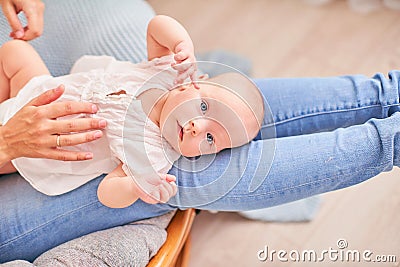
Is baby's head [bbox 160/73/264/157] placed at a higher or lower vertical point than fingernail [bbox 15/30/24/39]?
lower

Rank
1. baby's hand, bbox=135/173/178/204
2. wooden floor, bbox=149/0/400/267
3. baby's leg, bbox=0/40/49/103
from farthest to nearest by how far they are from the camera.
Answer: wooden floor, bbox=149/0/400/267 < baby's leg, bbox=0/40/49/103 < baby's hand, bbox=135/173/178/204

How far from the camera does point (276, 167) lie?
3.54ft

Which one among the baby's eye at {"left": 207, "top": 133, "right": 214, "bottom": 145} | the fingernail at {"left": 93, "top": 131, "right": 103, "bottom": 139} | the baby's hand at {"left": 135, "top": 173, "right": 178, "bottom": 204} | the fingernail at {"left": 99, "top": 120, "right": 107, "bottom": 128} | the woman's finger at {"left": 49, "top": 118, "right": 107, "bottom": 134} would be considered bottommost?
the baby's hand at {"left": 135, "top": 173, "right": 178, "bottom": 204}

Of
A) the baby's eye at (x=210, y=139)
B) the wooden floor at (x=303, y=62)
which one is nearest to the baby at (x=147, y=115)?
the baby's eye at (x=210, y=139)

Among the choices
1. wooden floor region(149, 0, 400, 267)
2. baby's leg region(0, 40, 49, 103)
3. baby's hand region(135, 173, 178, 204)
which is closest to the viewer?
baby's hand region(135, 173, 178, 204)

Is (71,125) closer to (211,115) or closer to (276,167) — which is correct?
(211,115)

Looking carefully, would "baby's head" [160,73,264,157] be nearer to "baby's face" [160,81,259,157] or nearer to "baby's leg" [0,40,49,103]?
"baby's face" [160,81,259,157]

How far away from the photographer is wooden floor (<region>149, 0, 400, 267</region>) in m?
1.45

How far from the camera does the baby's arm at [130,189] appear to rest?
3.25 ft

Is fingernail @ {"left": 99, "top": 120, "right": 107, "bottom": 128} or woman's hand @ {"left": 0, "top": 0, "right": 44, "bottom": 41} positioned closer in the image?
fingernail @ {"left": 99, "top": 120, "right": 107, "bottom": 128}

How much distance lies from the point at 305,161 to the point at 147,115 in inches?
12.7

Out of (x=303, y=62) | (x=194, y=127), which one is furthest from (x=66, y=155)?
(x=303, y=62)

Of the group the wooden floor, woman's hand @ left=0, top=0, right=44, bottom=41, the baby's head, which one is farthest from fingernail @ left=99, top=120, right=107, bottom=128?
the wooden floor

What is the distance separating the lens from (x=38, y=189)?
114 cm
